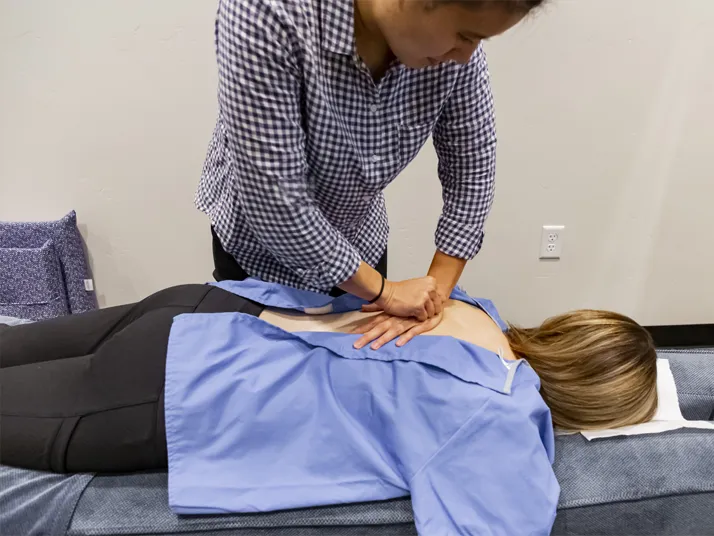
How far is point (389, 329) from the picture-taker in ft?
3.30

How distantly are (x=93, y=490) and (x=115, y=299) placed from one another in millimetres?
1213

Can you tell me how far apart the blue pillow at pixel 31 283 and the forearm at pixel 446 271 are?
54.3 inches

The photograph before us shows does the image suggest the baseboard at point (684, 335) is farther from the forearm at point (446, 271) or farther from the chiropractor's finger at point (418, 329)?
the chiropractor's finger at point (418, 329)

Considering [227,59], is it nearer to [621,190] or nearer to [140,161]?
[140,161]

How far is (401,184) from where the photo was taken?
1779mm

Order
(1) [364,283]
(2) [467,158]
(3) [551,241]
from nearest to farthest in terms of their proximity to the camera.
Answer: (1) [364,283]
(2) [467,158]
(3) [551,241]

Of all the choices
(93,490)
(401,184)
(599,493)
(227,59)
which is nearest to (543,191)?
(401,184)

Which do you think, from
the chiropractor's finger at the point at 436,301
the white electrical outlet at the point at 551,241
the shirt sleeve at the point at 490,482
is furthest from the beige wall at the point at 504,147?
the shirt sleeve at the point at 490,482

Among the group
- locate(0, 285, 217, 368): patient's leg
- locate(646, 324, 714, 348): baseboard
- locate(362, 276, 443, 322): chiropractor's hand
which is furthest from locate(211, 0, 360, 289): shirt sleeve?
locate(646, 324, 714, 348): baseboard

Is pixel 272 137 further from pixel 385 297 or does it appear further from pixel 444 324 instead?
pixel 444 324

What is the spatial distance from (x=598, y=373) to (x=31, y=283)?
1.78 m

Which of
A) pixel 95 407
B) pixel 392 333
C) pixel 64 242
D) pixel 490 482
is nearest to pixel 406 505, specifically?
pixel 490 482

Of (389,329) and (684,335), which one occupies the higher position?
(389,329)

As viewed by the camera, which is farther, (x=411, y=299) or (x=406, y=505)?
(x=411, y=299)
